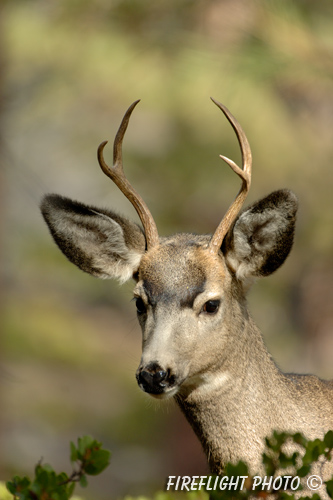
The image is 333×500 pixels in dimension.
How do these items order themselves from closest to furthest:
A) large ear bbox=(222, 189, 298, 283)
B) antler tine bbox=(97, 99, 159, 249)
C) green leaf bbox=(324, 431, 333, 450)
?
green leaf bbox=(324, 431, 333, 450) < large ear bbox=(222, 189, 298, 283) < antler tine bbox=(97, 99, 159, 249)

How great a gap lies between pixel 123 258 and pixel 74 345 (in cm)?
1238

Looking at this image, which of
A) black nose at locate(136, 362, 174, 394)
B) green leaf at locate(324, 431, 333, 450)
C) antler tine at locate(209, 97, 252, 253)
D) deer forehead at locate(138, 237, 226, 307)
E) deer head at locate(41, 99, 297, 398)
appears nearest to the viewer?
green leaf at locate(324, 431, 333, 450)

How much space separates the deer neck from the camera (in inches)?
182

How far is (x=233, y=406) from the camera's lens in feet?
15.4

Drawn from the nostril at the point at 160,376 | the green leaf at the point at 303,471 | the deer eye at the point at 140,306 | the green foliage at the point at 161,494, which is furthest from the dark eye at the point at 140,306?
the green leaf at the point at 303,471

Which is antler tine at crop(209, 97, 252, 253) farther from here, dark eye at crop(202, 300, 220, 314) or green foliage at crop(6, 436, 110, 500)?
green foliage at crop(6, 436, 110, 500)

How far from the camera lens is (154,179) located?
645 inches

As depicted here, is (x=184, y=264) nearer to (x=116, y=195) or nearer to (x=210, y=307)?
(x=210, y=307)

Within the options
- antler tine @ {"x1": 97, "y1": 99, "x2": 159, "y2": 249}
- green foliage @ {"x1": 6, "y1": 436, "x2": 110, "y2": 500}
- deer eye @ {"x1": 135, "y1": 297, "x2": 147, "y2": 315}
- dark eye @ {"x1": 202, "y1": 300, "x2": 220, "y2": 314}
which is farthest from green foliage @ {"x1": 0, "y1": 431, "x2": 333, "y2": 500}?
antler tine @ {"x1": 97, "y1": 99, "x2": 159, "y2": 249}

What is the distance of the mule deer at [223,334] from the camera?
4.59 metres

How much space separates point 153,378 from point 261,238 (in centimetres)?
116

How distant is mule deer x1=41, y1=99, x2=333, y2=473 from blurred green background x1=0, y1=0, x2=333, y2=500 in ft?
19.1

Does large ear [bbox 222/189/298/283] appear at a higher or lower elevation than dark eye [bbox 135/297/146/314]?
higher

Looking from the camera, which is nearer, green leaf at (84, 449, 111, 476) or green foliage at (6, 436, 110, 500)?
green foliage at (6, 436, 110, 500)
